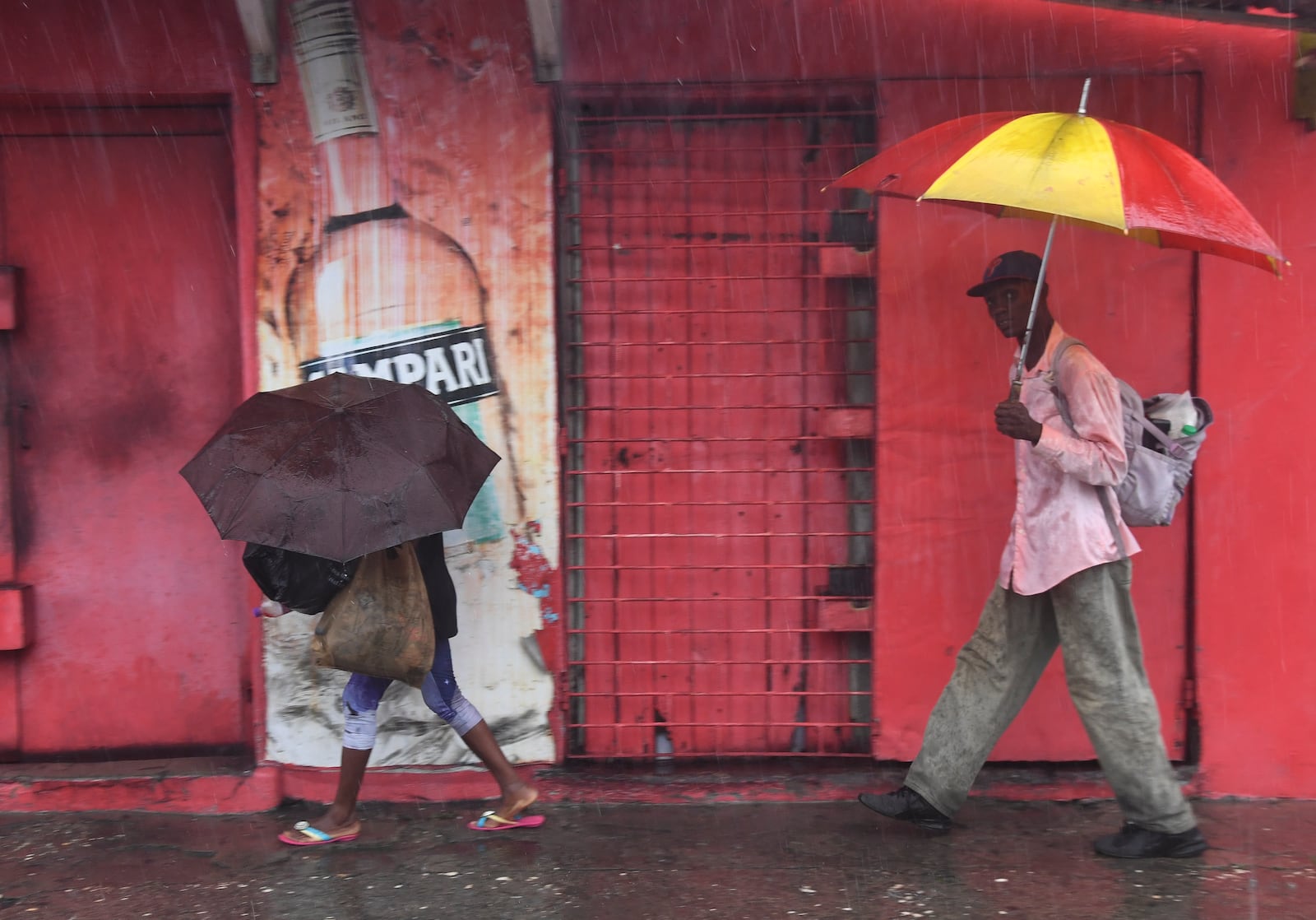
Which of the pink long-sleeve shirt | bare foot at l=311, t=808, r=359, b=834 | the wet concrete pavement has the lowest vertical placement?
the wet concrete pavement

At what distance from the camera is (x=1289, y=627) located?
423 centimetres

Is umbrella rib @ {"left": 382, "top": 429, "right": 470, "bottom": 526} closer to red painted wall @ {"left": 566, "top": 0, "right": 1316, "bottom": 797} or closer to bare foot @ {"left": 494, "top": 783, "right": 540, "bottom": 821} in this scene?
bare foot @ {"left": 494, "top": 783, "right": 540, "bottom": 821}

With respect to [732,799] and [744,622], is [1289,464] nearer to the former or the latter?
[744,622]

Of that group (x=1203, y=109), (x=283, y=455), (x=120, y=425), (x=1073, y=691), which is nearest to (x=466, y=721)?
(x=283, y=455)

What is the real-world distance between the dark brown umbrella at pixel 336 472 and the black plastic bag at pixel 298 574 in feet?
0.92

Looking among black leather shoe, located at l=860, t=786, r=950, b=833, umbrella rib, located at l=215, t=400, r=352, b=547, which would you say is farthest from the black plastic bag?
black leather shoe, located at l=860, t=786, r=950, b=833

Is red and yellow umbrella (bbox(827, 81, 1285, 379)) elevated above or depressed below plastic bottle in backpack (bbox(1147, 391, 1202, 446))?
above

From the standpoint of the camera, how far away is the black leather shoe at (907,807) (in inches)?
154

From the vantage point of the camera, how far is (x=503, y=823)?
13.3ft

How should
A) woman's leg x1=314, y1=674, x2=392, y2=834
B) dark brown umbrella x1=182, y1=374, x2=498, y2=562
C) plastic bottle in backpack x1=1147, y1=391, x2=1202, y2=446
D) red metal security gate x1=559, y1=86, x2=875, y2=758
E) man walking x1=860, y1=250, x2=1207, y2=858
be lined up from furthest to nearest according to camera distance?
red metal security gate x1=559, y1=86, x2=875, y2=758 → woman's leg x1=314, y1=674, x2=392, y2=834 → plastic bottle in backpack x1=1147, y1=391, x2=1202, y2=446 → man walking x1=860, y1=250, x2=1207, y2=858 → dark brown umbrella x1=182, y1=374, x2=498, y2=562

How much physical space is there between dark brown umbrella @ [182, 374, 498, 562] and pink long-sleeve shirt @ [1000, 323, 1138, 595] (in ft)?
5.87

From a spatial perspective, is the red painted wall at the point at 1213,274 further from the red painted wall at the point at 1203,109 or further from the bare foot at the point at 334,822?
the bare foot at the point at 334,822

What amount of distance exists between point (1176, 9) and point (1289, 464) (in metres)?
1.70

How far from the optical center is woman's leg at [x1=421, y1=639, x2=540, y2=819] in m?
3.89
